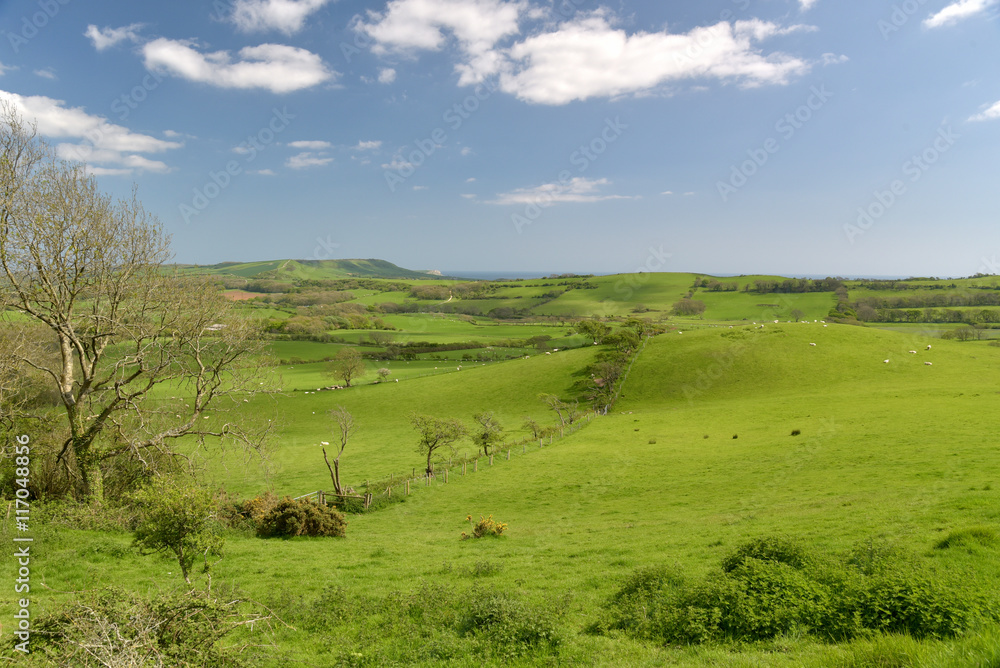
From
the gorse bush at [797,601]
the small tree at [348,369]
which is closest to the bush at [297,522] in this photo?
the gorse bush at [797,601]

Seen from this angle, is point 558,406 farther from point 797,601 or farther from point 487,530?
point 797,601

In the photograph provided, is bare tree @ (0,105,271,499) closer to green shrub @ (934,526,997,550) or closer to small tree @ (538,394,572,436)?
green shrub @ (934,526,997,550)

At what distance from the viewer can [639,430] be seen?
158ft

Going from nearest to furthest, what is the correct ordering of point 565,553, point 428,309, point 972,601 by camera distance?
point 972,601
point 565,553
point 428,309

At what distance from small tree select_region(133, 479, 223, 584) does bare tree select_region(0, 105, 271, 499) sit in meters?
9.23

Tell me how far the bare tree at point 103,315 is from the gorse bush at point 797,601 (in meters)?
17.3

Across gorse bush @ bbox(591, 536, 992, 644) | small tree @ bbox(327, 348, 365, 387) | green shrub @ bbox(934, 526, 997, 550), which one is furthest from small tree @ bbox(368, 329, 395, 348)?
green shrub @ bbox(934, 526, 997, 550)

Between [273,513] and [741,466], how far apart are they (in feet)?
94.3

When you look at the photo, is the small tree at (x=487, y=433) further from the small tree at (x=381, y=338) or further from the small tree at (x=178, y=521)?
the small tree at (x=381, y=338)

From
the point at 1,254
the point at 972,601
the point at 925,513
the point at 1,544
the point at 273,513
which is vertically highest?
the point at 1,254

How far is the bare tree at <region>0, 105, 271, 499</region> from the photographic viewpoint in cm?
1645

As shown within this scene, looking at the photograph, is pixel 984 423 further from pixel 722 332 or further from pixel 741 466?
pixel 722 332

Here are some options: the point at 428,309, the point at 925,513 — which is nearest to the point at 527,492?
the point at 925,513

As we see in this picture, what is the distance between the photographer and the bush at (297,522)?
22812 millimetres
